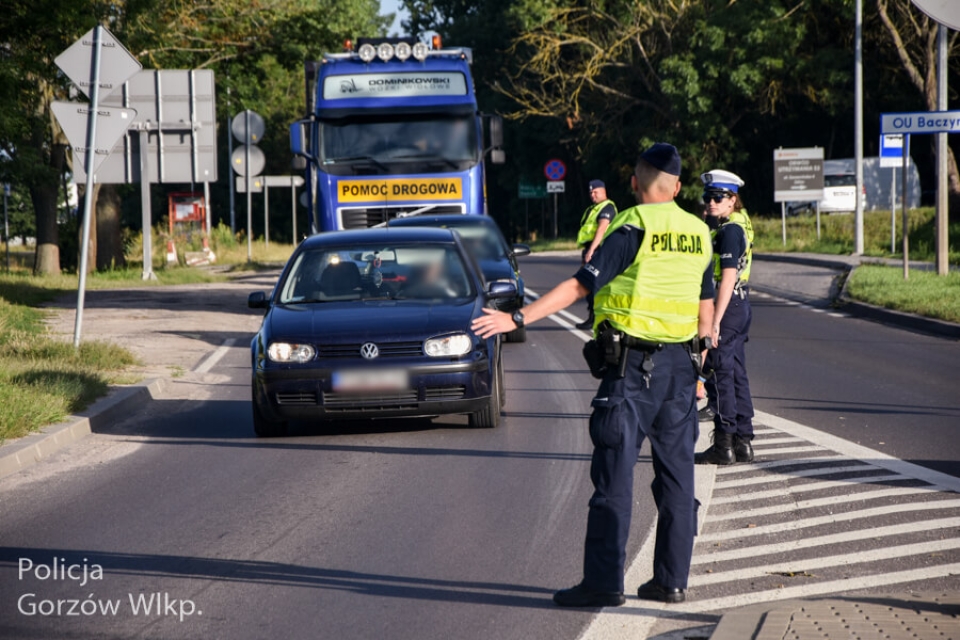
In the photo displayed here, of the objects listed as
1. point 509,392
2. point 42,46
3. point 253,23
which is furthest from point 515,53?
point 509,392

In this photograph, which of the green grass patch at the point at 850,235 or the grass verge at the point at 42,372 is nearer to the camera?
the grass verge at the point at 42,372

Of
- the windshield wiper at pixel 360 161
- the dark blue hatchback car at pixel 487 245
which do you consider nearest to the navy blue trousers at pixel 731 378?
the dark blue hatchback car at pixel 487 245

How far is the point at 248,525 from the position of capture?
670 cm

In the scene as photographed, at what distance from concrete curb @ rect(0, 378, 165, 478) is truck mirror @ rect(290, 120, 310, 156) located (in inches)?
272

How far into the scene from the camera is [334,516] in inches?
271

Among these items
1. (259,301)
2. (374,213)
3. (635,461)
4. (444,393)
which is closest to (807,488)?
(635,461)

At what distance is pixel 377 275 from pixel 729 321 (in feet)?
10.9

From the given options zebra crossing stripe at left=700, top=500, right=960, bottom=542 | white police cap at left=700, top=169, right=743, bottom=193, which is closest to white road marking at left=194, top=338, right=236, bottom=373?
white police cap at left=700, top=169, right=743, bottom=193

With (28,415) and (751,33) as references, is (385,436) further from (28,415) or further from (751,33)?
(751,33)

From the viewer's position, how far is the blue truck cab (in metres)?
18.6

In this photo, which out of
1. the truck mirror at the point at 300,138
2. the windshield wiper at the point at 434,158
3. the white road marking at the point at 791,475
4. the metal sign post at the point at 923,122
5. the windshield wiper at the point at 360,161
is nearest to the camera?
the white road marking at the point at 791,475

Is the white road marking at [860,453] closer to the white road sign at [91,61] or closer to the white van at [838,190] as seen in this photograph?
the white road sign at [91,61]

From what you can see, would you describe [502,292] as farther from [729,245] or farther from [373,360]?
[729,245]

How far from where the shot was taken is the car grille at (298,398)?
9125mm
